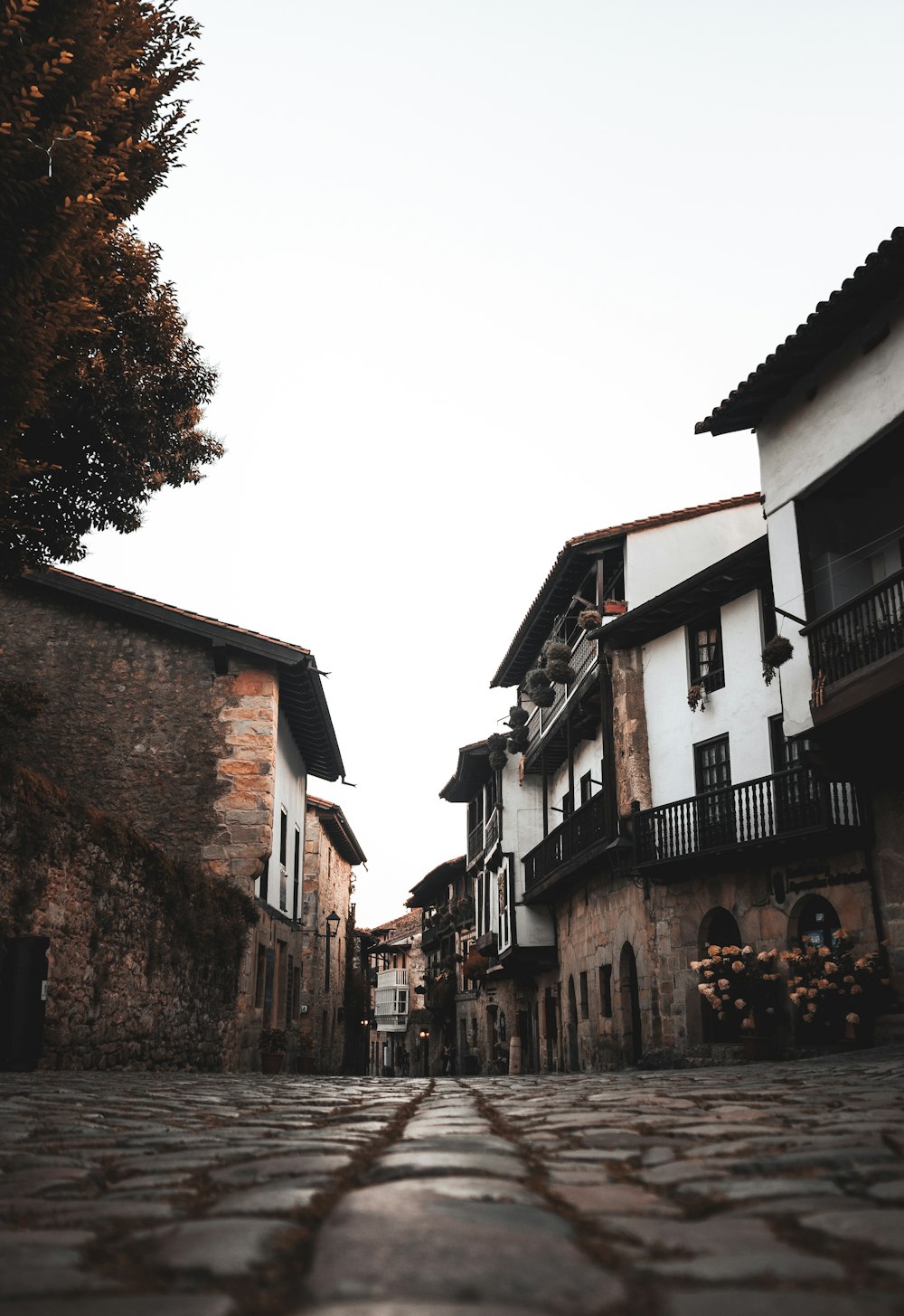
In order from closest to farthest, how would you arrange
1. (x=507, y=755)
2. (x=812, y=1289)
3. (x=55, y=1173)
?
(x=812, y=1289), (x=55, y=1173), (x=507, y=755)

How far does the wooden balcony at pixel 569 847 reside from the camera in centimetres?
2092

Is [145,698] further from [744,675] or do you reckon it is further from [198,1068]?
[744,675]

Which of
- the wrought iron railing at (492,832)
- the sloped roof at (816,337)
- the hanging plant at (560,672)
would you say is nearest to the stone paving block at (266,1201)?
the sloped roof at (816,337)

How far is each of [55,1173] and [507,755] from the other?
26276 mm

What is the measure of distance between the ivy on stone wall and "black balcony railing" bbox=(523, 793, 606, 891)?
768 cm

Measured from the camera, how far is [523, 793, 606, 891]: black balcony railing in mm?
21078

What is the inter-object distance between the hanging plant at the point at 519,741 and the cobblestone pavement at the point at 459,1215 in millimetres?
23233

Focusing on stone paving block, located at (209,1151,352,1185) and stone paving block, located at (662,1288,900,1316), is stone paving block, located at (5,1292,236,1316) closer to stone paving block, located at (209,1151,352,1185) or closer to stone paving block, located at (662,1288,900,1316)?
stone paving block, located at (662,1288,900,1316)

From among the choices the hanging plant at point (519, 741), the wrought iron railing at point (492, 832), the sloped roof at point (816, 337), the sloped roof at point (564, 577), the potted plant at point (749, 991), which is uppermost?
the sloped roof at point (564, 577)

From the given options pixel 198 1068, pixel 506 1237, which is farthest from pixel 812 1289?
pixel 198 1068

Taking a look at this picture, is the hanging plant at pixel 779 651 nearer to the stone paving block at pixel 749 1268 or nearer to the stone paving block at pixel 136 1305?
the stone paving block at pixel 749 1268

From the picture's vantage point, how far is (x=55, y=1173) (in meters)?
3.06

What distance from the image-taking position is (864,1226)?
2.09 metres

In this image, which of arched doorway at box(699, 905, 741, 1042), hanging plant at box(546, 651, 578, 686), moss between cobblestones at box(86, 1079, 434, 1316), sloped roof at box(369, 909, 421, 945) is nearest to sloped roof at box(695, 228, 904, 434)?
arched doorway at box(699, 905, 741, 1042)
